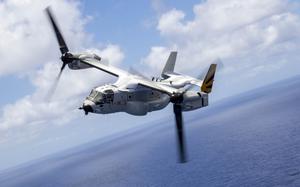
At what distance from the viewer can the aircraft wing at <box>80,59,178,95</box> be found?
32.8 metres

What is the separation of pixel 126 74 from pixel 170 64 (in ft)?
35.4

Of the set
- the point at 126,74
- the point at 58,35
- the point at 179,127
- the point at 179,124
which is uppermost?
the point at 58,35

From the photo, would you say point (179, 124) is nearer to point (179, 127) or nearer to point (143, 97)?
point (179, 127)

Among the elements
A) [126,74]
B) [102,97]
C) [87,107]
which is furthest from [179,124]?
[87,107]

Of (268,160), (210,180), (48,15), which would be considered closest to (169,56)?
(48,15)

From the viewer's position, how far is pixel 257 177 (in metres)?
172

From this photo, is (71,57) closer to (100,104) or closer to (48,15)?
(48,15)

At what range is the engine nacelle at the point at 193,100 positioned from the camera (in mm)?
35219

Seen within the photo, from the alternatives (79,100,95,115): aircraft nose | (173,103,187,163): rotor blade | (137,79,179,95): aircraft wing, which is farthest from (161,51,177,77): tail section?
(79,100,95,115): aircraft nose

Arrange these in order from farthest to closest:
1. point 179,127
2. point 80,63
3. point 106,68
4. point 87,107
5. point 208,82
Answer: point 80,63 → point 106,68 → point 208,82 → point 179,127 → point 87,107

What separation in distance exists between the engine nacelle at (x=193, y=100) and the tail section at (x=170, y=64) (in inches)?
404

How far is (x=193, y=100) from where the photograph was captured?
119ft

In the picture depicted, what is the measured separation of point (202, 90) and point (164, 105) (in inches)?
170

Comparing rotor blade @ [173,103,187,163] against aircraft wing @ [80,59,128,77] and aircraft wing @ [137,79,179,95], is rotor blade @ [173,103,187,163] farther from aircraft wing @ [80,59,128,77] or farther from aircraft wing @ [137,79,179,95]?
aircraft wing @ [80,59,128,77]
